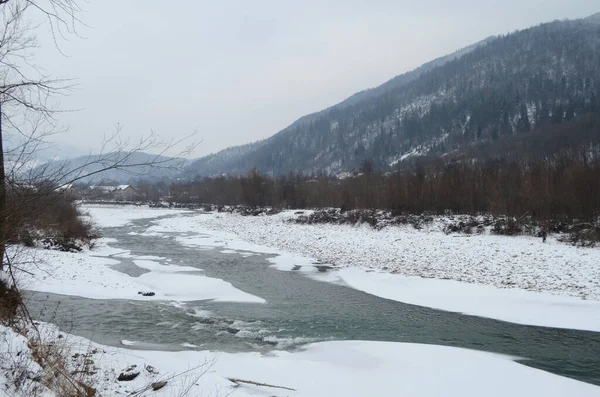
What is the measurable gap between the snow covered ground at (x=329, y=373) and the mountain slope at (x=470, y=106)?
123 meters

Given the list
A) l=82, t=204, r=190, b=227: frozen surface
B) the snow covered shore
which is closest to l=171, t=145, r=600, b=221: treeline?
the snow covered shore

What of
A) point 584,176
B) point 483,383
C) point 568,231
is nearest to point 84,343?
point 483,383

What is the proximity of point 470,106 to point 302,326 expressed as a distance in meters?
156

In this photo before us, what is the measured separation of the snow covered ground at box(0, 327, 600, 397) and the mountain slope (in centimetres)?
12250

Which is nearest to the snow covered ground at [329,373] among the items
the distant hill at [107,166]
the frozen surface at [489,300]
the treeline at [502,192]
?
the distant hill at [107,166]

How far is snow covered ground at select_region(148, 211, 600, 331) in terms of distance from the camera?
12.8 metres

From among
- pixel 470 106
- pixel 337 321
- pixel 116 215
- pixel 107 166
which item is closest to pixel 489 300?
pixel 337 321

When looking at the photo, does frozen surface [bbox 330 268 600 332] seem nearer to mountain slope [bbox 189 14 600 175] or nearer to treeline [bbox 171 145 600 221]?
treeline [bbox 171 145 600 221]

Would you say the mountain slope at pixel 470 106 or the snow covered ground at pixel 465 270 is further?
the mountain slope at pixel 470 106

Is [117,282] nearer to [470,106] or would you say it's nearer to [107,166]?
[107,166]

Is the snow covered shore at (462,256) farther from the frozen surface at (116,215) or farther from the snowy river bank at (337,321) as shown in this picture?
the frozen surface at (116,215)

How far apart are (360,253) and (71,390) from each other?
19671 mm

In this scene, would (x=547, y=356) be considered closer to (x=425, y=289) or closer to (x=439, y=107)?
(x=425, y=289)

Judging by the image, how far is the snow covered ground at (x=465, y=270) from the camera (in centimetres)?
1280
